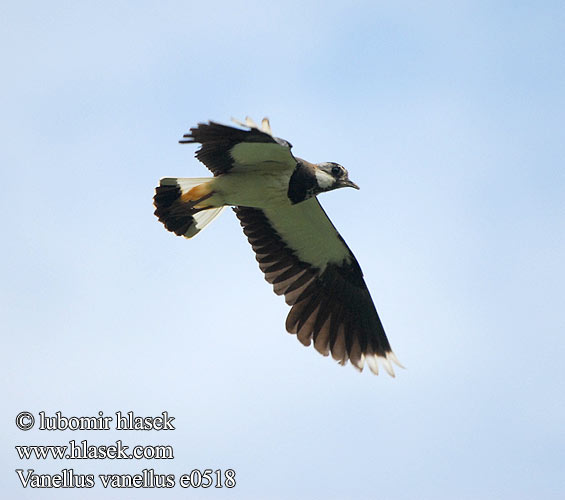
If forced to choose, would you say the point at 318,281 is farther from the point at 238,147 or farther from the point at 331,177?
the point at 238,147

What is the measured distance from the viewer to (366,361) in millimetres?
9500

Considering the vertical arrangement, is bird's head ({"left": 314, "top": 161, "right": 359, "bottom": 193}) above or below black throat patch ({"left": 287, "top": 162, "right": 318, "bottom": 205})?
above

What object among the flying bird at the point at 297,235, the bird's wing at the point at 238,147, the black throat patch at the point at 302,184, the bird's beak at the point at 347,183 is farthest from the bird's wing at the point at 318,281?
the bird's wing at the point at 238,147

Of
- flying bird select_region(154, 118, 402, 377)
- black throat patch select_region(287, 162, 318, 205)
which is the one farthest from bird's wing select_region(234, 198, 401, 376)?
black throat patch select_region(287, 162, 318, 205)

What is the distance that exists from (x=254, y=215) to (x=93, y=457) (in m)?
3.15

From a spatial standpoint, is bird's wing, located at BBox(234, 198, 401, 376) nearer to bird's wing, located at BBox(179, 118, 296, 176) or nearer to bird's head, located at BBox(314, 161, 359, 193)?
bird's head, located at BBox(314, 161, 359, 193)

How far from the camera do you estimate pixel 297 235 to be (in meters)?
9.79

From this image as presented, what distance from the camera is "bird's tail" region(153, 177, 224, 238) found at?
8.76 metres

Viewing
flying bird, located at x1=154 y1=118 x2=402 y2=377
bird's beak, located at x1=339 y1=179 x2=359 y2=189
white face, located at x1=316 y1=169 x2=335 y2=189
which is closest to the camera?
flying bird, located at x1=154 y1=118 x2=402 y2=377

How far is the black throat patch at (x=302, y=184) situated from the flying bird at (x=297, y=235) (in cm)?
1

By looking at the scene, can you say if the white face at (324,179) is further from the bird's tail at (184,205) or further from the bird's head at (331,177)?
the bird's tail at (184,205)

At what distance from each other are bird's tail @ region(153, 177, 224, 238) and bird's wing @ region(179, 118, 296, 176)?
0.31m

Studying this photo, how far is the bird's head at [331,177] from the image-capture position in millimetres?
8953

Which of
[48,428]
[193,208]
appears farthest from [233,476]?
[193,208]
